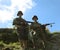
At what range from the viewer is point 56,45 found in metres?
19.0

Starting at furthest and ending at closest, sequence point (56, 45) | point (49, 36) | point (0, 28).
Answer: point (0, 28)
point (49, 36)
point (56, 45)

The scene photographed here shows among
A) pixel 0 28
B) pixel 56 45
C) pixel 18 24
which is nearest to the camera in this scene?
pixel 18 24

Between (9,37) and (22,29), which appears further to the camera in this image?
(9,37)

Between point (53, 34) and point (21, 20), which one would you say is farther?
point (53, 34)

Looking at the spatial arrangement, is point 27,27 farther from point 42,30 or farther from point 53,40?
point 53,40

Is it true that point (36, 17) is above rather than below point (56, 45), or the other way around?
above

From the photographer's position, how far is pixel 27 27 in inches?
673

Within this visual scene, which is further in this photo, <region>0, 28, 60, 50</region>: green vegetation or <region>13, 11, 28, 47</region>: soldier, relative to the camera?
<region>0, 28, 60, 50</region>: green vegetation

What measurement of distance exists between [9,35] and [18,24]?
5.29 metres

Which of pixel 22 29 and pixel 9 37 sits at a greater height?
pixel 22 29

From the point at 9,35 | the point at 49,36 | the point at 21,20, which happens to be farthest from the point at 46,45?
the point at 9,35

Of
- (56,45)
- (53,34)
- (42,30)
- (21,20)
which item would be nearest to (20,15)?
(21,20)

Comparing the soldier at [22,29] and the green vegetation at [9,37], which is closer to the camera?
the soldier at [22,29]

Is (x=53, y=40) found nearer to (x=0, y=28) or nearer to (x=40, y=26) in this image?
(x=40, y=26)
